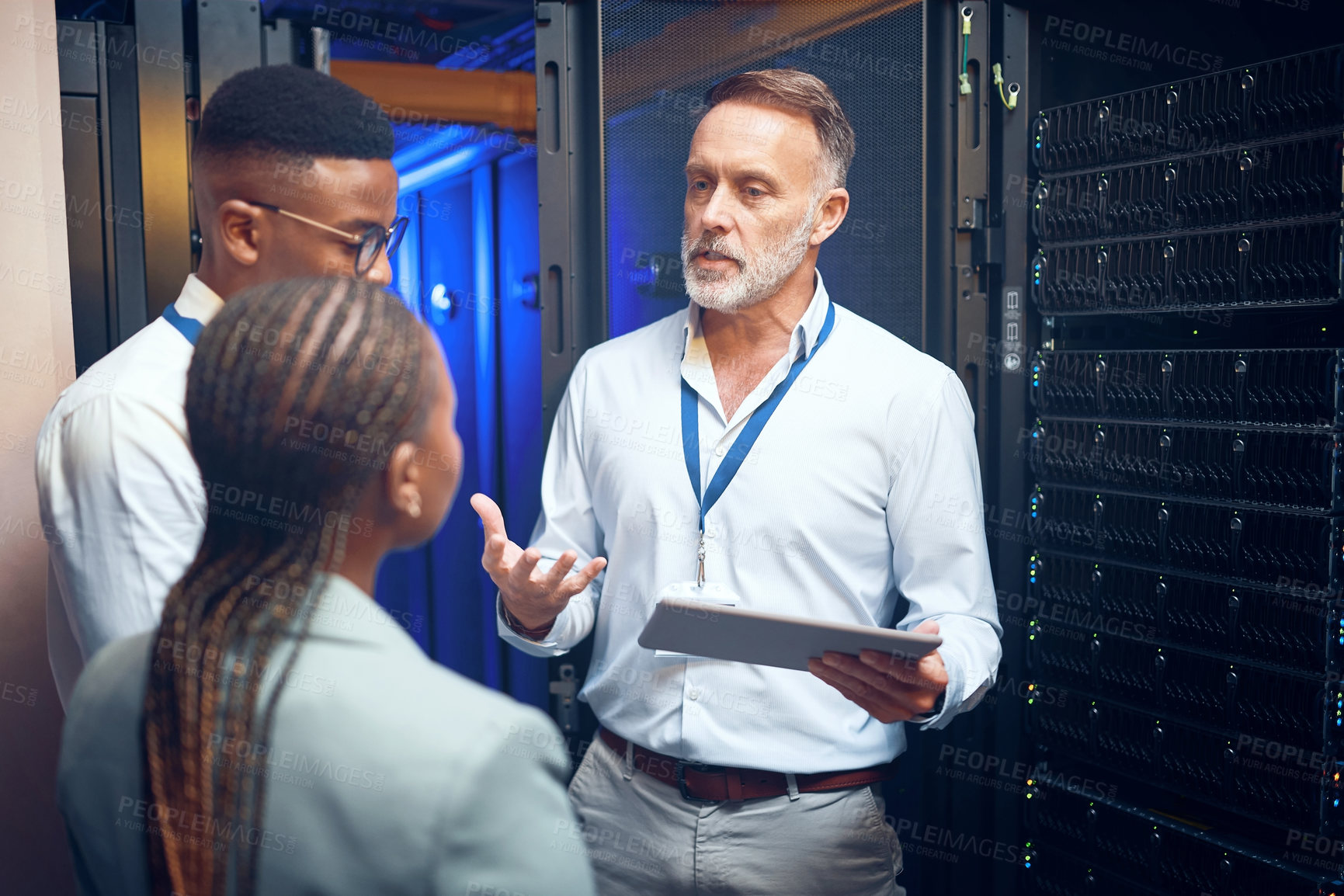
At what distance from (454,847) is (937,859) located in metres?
1.77

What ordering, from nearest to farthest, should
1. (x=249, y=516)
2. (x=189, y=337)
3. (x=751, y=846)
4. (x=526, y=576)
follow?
(x=249, y=516), (x=189, y=337), (x=526, y=576), (x=751, y=846)

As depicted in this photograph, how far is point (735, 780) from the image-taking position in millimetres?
1955

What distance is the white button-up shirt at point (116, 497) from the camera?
136 cm

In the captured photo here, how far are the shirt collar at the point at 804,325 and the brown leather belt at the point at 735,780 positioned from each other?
0.88m

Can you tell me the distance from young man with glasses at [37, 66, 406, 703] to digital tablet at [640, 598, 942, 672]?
0.74 meters

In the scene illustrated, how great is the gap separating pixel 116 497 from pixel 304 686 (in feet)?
2.02

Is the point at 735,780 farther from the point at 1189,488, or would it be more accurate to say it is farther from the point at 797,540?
the point at 1189,488

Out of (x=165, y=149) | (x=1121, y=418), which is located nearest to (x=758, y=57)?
(x=1121, y=418)

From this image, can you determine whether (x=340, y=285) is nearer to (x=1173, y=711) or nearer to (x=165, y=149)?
(x=165, y=149)

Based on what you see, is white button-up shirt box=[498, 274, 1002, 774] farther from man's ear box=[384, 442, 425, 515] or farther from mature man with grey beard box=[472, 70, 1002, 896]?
man's ear box=[384, 442, 425, 515]

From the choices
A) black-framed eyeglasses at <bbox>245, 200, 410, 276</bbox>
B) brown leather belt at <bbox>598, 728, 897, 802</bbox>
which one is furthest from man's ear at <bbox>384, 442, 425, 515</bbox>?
brown leather belt at <bbox>598, 728, 897, 802</bbox>

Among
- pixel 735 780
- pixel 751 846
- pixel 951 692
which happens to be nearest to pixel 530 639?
pixel 735 780

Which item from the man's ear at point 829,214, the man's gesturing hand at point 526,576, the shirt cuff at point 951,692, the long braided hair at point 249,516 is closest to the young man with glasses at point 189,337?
the long braided hair at point 249,516

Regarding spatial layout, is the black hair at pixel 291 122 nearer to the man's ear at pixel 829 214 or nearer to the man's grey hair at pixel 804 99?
the man's grey hair at pixel 804 99
